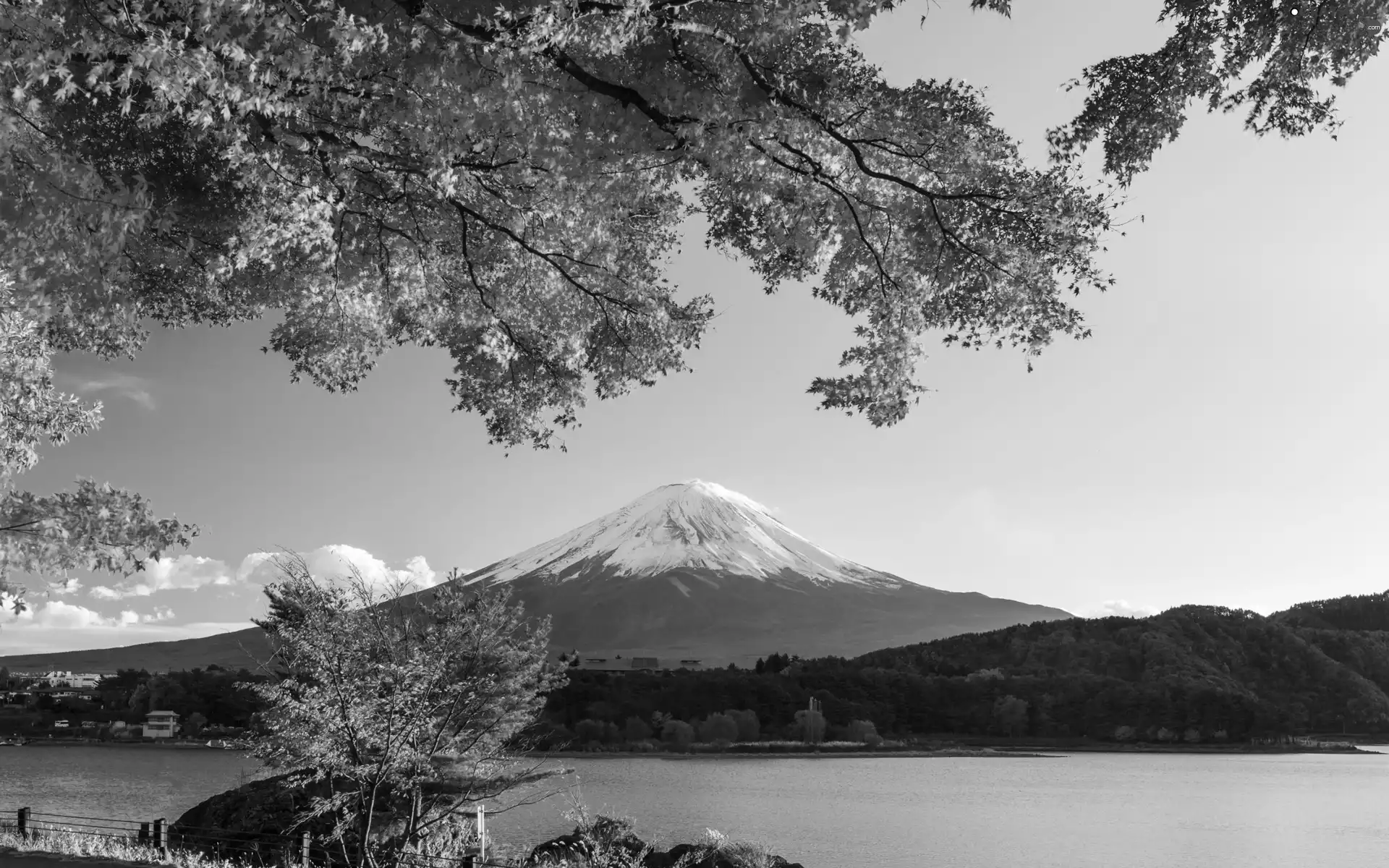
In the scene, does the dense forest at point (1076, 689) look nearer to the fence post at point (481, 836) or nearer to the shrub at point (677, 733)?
the shrub at point (677, 733)

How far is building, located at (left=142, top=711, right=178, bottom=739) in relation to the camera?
78.0 meters

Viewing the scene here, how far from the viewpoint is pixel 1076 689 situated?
285ft

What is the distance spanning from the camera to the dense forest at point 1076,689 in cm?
8369

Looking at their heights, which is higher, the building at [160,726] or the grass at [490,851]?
the grass at [490,851]

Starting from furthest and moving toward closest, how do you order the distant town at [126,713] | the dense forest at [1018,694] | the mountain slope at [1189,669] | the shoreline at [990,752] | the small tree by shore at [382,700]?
the mountain slope at [1189,669] → the dense forest at [1018,694] → the distant town at [126,713] → the shoreline at [990,752] → the small tree by shore at [382,700]

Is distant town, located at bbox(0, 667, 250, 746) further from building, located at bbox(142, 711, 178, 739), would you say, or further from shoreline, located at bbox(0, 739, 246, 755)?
shoreline, located at bbox(0, 739, 246, 755)

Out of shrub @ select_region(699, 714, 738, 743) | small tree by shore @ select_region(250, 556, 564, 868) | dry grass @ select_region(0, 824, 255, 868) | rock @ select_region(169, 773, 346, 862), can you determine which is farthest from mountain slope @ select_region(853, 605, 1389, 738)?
dry grass @ select_region(0, 824, 255, 868)

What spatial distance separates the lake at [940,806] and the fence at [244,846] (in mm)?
1335

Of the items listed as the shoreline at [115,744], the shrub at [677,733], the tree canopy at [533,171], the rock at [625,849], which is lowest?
the shrub at [677,733]

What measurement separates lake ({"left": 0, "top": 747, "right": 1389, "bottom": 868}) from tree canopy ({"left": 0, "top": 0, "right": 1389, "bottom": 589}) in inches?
353

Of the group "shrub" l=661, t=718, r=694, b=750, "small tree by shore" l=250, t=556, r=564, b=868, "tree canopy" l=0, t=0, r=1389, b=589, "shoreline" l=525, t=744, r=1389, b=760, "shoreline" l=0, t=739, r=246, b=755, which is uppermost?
"tree canopy" l=0, t=0, r=1389, b=589

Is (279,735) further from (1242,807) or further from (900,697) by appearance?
(900,697)

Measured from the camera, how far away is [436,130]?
21.2ft

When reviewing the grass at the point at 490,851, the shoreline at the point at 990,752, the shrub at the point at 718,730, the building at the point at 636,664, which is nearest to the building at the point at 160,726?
the shoreline at the point at 990,752
